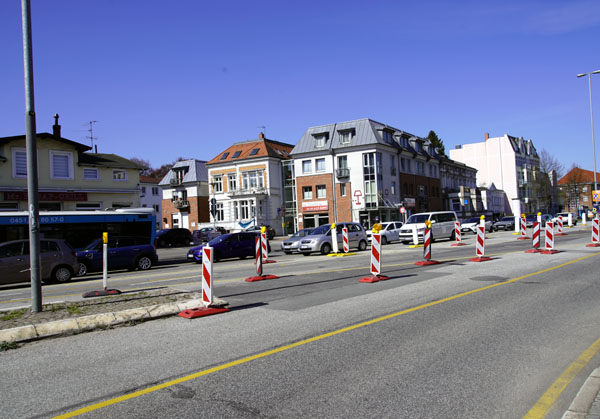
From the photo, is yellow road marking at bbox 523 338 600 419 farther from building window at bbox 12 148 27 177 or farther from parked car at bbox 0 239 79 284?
building window at bbox 12 148 27 177

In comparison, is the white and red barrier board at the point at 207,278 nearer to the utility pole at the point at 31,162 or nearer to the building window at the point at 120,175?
the utility pole at the point at 31,162

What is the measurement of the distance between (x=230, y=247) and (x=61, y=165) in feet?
55.3

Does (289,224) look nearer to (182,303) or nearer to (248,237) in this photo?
(248,237)

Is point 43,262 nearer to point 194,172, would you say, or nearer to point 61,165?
point 61,165

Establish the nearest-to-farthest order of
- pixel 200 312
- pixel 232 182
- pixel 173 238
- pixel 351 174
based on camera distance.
→ pixel 200 312 < pixel 173 238 < pixel 351 174 < pixel 232 182

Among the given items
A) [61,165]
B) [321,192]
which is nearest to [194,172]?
[321,192]

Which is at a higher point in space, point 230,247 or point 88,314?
point 230,247

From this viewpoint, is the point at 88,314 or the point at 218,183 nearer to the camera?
the point at 88,314

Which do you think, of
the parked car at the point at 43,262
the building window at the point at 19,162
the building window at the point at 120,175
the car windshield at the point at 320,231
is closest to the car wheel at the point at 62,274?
the parked car at the point at 43,262

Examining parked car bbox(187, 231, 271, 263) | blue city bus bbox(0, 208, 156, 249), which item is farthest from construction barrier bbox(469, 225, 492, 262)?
blue city bus bbox(0, 208, 156, 249)

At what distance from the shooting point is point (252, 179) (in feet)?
199

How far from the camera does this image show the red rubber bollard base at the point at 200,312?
8.41m

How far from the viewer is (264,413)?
4.17 m

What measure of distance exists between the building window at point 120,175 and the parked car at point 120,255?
51.7 ft
